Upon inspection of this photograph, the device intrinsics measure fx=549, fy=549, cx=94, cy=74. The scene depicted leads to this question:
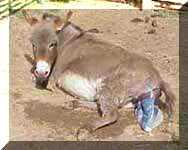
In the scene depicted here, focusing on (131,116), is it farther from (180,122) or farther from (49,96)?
(49,96)

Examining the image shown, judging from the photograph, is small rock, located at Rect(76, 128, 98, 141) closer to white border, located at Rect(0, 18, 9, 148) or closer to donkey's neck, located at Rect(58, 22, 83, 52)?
white border, located at Rect(0, 18, 9, 148)

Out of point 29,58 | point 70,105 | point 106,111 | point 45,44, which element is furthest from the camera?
point 29,58

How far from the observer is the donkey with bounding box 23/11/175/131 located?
20.5ft

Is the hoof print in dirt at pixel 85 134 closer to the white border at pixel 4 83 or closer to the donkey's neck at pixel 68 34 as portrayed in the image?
the white border at pixel 4 83

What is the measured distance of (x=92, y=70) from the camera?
6.54 metres

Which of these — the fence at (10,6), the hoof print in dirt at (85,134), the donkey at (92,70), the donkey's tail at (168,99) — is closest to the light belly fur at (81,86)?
the donkey at (92,70)

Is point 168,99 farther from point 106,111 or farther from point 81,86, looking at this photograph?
point 81,86

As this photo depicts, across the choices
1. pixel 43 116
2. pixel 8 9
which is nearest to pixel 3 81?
pixel 43 116

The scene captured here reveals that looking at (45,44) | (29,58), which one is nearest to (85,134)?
(45,44)

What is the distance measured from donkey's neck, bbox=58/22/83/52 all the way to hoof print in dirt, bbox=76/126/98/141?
4.47 feet

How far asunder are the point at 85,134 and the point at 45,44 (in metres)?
1.30

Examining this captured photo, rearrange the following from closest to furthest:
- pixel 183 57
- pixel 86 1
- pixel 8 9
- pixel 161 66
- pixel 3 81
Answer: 1. pixel 3 81
2. pixel 161 66
3. pixel 183 57
4. pixel 8 9
5. pixel 86 1

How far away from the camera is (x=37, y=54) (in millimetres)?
6562

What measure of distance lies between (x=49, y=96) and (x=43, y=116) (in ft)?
2.18
